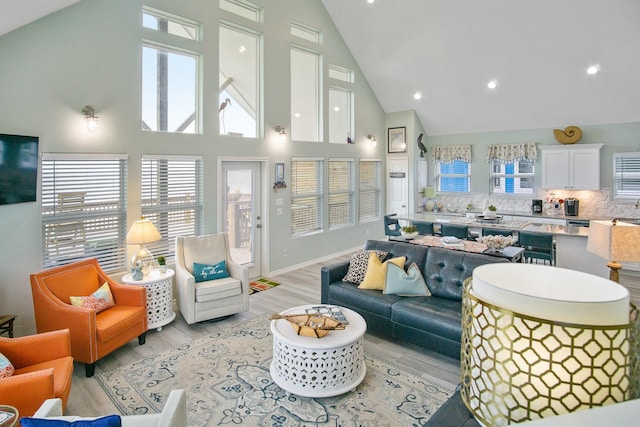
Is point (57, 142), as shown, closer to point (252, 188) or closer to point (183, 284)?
point (183, 284)

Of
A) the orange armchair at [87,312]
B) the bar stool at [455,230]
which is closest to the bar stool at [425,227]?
the bar stool at [455,230]

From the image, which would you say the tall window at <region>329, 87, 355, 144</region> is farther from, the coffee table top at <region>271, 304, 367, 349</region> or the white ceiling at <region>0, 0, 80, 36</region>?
the coffee table top at <region>271, 304, 367, 349</region>

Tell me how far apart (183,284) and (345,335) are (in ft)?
7.43

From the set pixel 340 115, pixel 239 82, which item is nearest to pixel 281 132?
pixel 239 82

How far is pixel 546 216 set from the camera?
25.4 ft

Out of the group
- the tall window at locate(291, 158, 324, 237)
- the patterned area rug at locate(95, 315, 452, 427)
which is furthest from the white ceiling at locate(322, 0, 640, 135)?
the patterned area rug at locate(95, 315, 452, 427)

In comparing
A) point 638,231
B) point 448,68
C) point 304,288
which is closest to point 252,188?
point 304,288

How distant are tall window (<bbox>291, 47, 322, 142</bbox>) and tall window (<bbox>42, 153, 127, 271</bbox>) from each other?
3352 mm

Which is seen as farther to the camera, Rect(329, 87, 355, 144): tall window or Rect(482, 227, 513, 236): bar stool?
Rect(329, 87, 355, 144): tall window

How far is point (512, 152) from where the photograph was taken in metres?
8.50

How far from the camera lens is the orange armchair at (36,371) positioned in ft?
7.68

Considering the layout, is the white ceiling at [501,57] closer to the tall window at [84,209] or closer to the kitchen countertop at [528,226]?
the kitchen countertop at [528,226]

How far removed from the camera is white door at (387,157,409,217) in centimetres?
923

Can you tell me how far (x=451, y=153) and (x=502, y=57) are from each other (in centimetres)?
285
